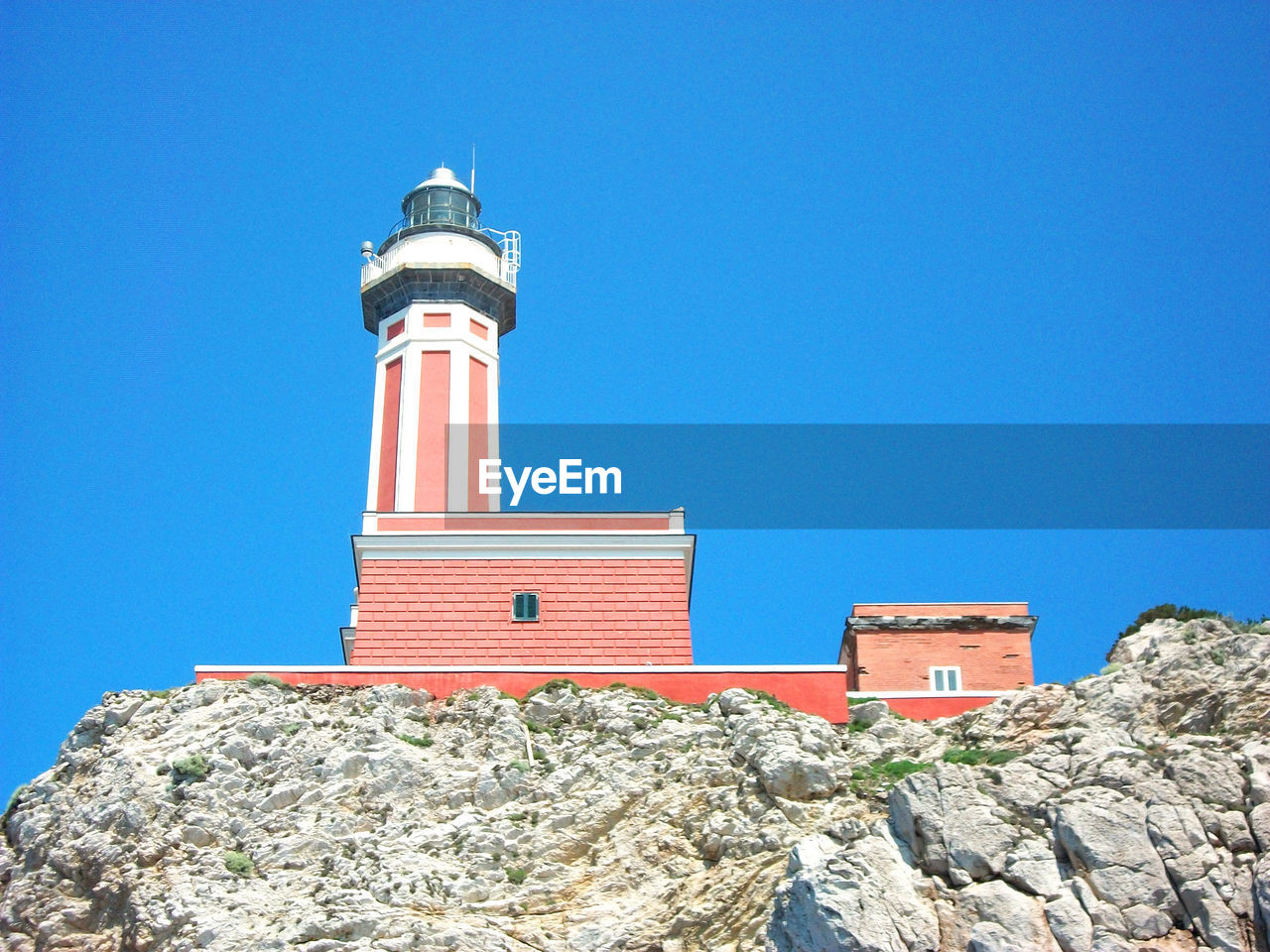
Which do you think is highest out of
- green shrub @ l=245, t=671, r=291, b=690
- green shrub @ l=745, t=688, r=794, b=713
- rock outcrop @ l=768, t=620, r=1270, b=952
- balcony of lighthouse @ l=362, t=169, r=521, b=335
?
balcony of lighthouse @ l=362, t=169, r=521, b=335

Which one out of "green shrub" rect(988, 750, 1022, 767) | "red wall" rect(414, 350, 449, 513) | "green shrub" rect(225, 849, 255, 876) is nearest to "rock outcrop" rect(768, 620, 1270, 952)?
"green shrub" rect(988, 750, 1022, 767)

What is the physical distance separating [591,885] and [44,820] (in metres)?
11.5

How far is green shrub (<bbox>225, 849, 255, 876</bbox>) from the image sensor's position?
35406mm

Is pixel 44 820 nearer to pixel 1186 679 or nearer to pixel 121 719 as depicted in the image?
pixel 121 719

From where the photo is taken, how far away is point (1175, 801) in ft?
103

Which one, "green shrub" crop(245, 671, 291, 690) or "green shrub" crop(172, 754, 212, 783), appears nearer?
"green shrub" crop(172, 754, 212, 783)

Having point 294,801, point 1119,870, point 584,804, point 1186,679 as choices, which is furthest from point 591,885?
point 1186,679

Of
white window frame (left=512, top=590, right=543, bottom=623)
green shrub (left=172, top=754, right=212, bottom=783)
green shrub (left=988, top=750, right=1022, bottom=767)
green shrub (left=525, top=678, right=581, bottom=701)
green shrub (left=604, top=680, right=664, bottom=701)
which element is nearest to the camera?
green shrub (left=988, top=750, right=1022, bottom=767)

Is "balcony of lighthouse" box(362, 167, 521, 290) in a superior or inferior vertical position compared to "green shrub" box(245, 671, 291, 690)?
superior

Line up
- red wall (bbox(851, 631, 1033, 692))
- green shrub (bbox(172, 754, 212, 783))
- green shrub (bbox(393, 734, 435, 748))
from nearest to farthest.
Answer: green shrub (bbox(172, 754, 212, 783)) < green shrub (bbox(393, 734, 435, 748)) < red wall (bbox(851, 631, 1033, 692))

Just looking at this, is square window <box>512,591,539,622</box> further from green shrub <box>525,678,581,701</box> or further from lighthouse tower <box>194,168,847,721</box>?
green shrub <box>525,678,581,701</box>

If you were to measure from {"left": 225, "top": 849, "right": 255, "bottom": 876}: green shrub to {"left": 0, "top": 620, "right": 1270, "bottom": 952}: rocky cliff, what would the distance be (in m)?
0.05

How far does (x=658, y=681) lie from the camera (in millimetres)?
41438

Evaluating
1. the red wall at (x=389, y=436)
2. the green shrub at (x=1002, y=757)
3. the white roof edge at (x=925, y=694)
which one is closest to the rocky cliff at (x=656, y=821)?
the green shrub at (x=1002, y=757)
